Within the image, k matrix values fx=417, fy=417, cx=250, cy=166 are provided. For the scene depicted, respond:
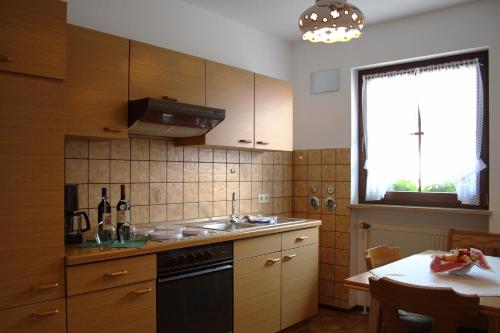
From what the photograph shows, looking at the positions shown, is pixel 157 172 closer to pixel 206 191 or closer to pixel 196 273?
pixel 206 191

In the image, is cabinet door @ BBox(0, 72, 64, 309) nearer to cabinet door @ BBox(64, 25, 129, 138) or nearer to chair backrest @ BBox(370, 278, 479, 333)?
cabinet door @ BBox(64, 25, 129, 138)

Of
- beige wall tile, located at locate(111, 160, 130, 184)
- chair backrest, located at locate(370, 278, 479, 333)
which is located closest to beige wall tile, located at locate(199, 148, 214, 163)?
beige wall tile, located at locate(111, 160, 130, 184)

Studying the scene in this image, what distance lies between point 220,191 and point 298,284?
0.98m

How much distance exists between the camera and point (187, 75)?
282 cm

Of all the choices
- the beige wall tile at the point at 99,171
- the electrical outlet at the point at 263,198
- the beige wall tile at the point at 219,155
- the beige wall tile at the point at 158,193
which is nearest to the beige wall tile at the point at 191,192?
the beige wall tile at the point at 158,193

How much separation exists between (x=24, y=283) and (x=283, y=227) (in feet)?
6.00

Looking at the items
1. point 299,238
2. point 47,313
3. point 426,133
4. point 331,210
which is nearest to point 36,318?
point 47,313

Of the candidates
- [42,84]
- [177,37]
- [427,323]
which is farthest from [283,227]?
[42,84]

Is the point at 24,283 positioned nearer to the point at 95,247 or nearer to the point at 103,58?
the point at 95,247

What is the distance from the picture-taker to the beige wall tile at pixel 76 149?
252 centimetres

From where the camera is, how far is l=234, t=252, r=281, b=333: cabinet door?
2805mm

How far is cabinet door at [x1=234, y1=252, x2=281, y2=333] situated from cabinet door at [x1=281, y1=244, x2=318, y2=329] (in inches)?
3.4

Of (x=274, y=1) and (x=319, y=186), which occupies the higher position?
(x=274, y=1)

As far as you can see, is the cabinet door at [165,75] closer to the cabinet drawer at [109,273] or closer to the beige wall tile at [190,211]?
the beige wall tile at [190,211]
